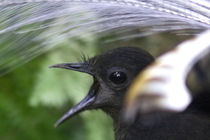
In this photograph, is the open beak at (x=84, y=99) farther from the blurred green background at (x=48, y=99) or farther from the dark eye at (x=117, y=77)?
the blurred green background at (x=48, y=99)

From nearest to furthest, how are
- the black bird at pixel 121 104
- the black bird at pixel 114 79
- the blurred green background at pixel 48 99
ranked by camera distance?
the black bird at pixel 121 104, the black bird at pixel 114 79, the blurred green background at pixel 48 99

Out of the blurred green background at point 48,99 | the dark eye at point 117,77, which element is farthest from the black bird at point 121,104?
the blurred green background at point 48,99

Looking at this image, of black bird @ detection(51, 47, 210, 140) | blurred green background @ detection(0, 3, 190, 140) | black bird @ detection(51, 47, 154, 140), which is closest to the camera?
black bird @ detection(51, 47, 210, 140)

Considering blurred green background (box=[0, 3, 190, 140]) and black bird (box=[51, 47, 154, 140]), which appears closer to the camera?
black bird (box=[51, 47, 154, 140])

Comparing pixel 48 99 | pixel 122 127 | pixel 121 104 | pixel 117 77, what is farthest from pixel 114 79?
pixel 48 99

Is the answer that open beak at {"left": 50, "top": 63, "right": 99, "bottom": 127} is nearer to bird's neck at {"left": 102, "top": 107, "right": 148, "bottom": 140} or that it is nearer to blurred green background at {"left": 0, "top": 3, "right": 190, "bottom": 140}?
bird's neck at {"left": 102, "top": 107, "right": 148, "bottom": 140}

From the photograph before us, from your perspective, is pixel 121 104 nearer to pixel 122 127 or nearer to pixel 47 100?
pixel 122 127

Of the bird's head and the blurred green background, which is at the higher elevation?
the bird's head

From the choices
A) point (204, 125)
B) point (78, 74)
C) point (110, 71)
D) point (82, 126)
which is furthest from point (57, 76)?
point (204, 125)

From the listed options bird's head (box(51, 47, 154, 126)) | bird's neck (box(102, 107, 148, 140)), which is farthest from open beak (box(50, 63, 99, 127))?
→ bird's neck (box(102, 107, 148, 140))
